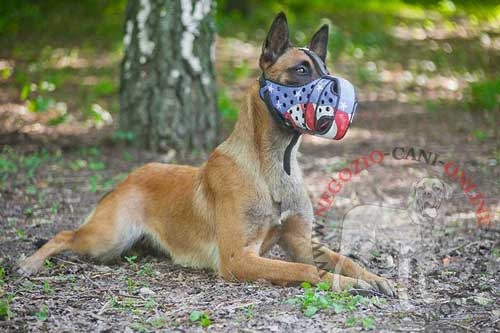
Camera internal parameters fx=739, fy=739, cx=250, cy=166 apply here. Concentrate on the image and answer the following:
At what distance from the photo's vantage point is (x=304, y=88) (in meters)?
4.73

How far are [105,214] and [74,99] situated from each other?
6510 mm

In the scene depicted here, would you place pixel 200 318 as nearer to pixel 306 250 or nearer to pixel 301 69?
pixel 306 250

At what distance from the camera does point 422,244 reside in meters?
6.11

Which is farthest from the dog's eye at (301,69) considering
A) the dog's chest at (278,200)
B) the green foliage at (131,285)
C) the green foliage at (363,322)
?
the green foliage at (131,285)

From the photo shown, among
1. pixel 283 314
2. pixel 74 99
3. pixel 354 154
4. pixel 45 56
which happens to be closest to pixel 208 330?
pixel 283 314

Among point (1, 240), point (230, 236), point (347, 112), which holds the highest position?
point (347, 112)

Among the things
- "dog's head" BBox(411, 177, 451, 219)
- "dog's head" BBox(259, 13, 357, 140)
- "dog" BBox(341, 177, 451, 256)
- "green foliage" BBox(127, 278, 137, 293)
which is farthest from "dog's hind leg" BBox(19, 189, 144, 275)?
"dog's head" BBox(411, 177, 451, 219)

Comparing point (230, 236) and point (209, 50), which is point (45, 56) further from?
point (230, 236)

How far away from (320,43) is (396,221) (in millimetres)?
2280

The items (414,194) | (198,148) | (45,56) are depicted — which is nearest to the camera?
(414,194)

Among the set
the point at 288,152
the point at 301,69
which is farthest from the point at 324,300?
the point at 301,69

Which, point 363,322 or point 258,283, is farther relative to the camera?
point 258,283

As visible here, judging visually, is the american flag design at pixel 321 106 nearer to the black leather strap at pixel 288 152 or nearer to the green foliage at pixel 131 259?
the black leather strap at pixel 288 152

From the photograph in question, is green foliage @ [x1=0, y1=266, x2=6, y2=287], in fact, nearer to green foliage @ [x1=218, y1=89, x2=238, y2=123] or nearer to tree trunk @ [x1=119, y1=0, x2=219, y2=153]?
tree trunk @ [x1=119, y1=0, x2=219, y2=153]
